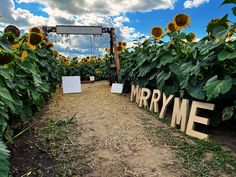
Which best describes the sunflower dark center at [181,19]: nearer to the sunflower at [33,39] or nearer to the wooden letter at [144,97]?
the wooden letter at [144,97]

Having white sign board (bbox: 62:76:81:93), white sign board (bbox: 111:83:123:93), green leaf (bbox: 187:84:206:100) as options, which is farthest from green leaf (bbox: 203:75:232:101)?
white sign board (bbox: 62:76:81:93)

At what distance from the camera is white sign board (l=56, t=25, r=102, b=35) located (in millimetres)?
6070

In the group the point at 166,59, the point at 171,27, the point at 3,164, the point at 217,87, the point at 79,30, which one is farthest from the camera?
the point at 79,30

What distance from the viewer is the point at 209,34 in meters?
2.64

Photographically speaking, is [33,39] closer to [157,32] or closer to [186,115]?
[157,32]

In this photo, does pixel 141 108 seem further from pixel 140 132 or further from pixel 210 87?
pixel 210 87

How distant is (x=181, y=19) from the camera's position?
3.28 m

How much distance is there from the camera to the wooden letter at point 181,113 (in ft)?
8.83

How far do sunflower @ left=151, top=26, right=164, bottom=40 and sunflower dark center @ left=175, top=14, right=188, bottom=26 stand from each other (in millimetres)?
544

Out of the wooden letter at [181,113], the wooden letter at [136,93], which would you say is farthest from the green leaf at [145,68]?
the wooden letter at [181,113]

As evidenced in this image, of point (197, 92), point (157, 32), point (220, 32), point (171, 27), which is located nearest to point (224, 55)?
point (220, 32)

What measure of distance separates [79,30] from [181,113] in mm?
4156

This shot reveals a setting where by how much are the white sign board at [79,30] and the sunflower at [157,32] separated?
8.72ft

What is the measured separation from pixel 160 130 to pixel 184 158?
0.69 metres
